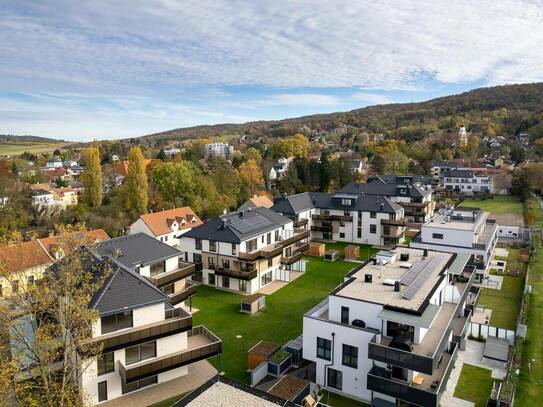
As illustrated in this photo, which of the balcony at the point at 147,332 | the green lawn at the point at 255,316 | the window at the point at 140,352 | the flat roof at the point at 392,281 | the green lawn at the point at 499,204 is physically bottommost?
the green lawn at the point at 255,316

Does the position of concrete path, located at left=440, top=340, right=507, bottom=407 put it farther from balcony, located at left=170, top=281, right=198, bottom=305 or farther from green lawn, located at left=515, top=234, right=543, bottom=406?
balcony, located at left=170, top=281, right=198, bottom=305

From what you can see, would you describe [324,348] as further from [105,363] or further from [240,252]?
[240,252]

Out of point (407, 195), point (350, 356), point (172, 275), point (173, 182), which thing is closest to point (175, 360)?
point (172, 275)

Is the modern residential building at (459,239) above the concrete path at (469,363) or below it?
above

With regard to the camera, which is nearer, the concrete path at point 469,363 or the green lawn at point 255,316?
the concrete path at point 469,363

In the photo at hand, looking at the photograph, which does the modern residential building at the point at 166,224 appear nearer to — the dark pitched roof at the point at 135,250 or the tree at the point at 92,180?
the tree at the point at 92,180

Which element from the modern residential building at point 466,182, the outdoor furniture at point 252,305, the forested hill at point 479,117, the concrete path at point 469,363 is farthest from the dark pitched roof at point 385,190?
the forested hill at point 479,117
